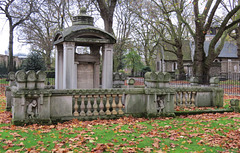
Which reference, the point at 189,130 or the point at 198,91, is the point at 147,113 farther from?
the point at 198,91

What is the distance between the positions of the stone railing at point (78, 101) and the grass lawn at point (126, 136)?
0.39m

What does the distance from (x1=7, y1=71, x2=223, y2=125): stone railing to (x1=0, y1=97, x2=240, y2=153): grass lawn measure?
1.29ft

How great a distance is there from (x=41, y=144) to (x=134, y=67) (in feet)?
130

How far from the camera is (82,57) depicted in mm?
10156

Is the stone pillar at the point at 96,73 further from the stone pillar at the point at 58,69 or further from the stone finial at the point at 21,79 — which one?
the stone finial at the point at 21,79

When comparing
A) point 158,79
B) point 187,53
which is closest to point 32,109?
point 158,79

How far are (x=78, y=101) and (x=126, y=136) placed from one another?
9.80 feet

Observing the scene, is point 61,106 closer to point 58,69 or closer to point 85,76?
point 85,76

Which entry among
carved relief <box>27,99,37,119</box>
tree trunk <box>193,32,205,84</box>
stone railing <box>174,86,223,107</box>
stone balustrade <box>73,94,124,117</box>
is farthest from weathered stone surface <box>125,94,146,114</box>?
tree trunk <box>193,32,205,84</box>

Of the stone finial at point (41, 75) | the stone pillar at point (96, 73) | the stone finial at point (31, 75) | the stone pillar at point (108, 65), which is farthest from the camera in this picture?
the stone pillar at point (96, 73)

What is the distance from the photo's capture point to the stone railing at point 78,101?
6.82 m

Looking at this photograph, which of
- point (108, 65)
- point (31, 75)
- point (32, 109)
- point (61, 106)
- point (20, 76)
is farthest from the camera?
point (108, 65)

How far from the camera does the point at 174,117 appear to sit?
834 cm

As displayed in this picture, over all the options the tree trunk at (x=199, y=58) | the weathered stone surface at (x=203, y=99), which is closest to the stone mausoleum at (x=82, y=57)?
the weathered stone surface at (x=203, y=99)
